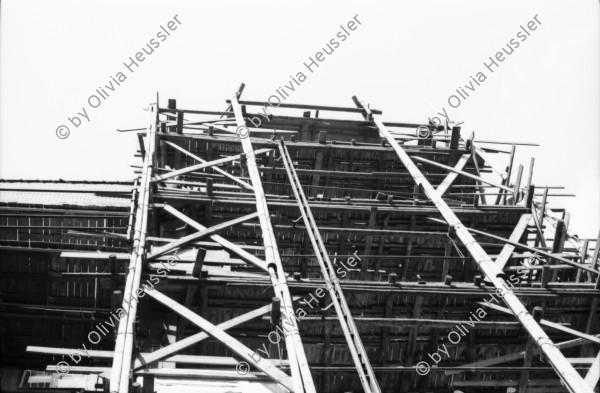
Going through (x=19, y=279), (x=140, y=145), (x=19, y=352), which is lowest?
(x=19, y=352)

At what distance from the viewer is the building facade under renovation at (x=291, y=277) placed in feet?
26.0

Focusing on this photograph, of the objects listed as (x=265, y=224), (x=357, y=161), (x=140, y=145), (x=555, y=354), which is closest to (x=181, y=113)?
(x=140, y=145)

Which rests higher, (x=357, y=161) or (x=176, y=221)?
(x=357, y=161)

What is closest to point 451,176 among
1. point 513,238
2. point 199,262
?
point 513,238

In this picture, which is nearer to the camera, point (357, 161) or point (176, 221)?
point (176, 221)

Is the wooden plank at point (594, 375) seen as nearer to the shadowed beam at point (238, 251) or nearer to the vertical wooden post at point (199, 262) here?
the shadowed beam at point (238, 251)

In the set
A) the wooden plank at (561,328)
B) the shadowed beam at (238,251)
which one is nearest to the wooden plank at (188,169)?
the shadowed beam at (238,251)

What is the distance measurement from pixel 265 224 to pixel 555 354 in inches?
178

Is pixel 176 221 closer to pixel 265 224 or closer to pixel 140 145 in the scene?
pixel 265 224

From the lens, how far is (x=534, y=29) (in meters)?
13.4

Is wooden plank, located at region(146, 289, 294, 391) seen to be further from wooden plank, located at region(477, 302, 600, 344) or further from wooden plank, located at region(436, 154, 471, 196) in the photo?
wooden plank, located at region(436, 154, 471, 196)

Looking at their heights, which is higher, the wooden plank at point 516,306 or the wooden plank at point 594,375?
the wooden plank at point 516,306

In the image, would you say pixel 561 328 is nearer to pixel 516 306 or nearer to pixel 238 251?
pixel 516 306

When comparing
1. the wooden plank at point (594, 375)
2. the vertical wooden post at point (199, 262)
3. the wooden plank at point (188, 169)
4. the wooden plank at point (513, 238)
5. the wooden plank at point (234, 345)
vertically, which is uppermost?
the wooden plank at point (188, 169)
